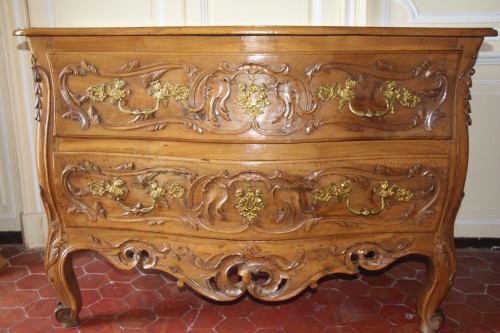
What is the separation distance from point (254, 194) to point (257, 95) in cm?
31

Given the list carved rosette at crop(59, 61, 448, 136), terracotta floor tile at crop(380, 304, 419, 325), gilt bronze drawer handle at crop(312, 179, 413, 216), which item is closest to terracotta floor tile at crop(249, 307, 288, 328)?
terracotta floor tile at crop(380, 304, 419, 325)

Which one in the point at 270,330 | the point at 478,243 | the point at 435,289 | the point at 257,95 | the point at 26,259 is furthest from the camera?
the point at 478,243

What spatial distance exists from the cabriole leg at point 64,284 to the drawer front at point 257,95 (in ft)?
1.69

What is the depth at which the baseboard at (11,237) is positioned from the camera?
2.50m

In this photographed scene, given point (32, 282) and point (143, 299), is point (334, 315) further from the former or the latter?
point (32, 282)

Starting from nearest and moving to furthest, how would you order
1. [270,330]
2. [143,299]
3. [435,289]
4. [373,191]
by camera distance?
[373,191] < [435,289] < [270,330] < [143,299]

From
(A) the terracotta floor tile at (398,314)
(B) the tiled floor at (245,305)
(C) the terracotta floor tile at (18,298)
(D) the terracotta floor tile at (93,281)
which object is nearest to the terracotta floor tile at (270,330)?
(B) the tiled floor at (245,305)

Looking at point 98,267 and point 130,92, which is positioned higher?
point 130,92

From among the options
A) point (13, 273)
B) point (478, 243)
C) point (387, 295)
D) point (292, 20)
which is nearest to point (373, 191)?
point (387, 295)

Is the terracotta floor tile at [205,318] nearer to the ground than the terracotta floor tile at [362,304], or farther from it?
farther from it

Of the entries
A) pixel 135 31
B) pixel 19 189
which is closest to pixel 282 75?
pixel 135 31

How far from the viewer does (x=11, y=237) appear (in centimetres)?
250

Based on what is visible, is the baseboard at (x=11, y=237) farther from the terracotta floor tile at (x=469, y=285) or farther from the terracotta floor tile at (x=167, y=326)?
the terracotta floor tile at (x=469, y=285)

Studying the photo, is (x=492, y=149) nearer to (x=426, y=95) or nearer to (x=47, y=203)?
(x=426, y=95)
